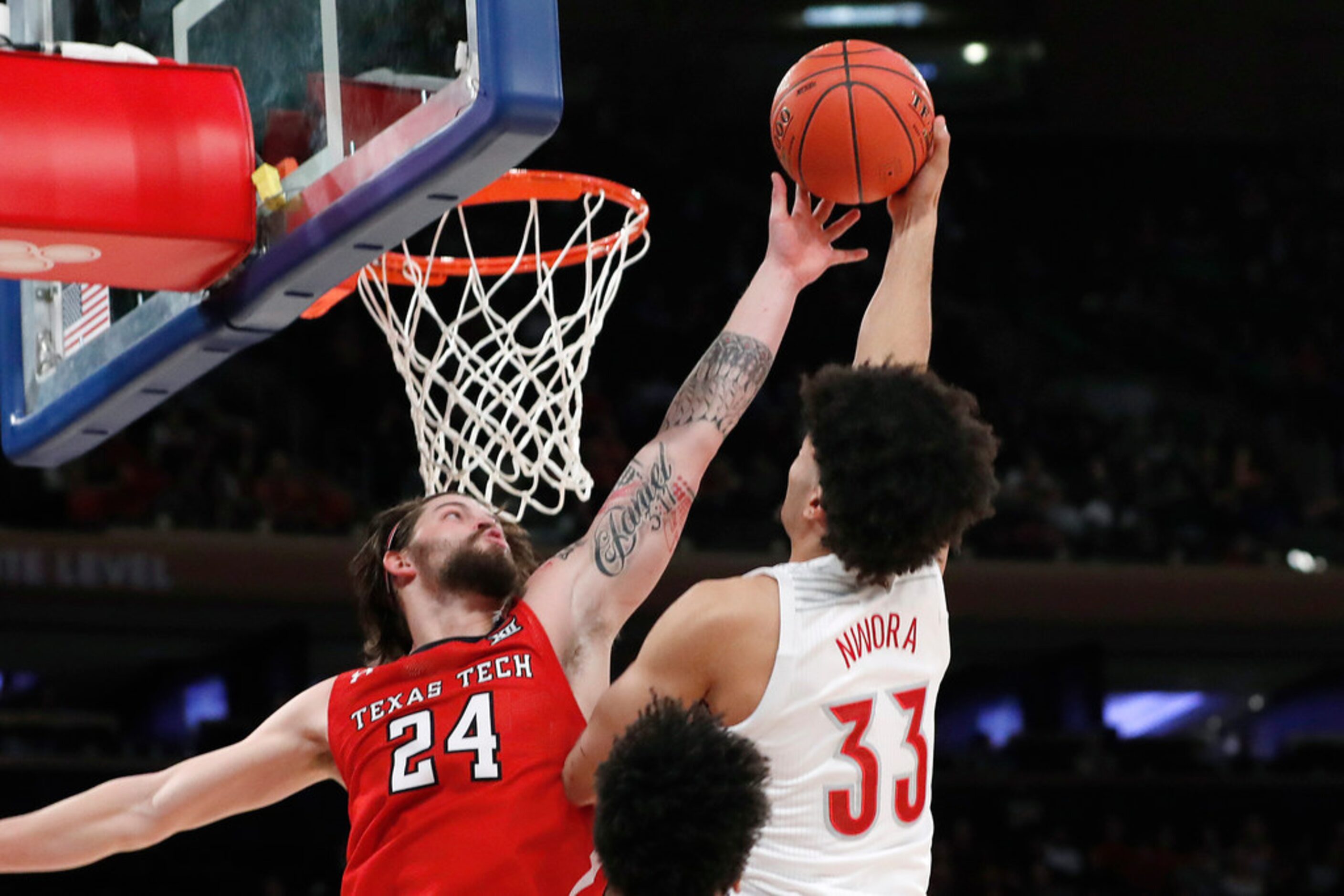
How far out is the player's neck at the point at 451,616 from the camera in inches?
138

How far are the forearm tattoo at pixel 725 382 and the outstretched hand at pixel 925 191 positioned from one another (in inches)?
14.2

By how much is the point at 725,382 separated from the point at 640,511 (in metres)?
0.29

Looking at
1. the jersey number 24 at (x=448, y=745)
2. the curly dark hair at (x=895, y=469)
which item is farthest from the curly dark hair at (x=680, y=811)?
the jersey number 24 at (x=448, y=745)

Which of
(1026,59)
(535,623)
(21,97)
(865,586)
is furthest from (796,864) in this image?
(1026,59)

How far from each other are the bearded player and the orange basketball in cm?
74

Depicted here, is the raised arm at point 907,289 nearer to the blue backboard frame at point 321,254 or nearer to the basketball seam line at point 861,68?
the basketball seam line at point 861,68

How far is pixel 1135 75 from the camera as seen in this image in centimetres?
1702

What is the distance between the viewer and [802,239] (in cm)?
340

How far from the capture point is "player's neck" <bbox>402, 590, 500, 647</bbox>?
11.5 feet

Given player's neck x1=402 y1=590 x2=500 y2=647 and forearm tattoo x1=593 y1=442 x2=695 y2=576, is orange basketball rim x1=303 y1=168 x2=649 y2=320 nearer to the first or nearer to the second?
player's neck x1=402 y1=590 x2=500 y2=647

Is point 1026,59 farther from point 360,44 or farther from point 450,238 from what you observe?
point 360,44

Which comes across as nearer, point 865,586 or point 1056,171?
point 865,586

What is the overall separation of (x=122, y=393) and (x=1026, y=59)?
14.6m

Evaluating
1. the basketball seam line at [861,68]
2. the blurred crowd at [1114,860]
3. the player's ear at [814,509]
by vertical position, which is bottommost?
the blurred crowd at [1114,860]
